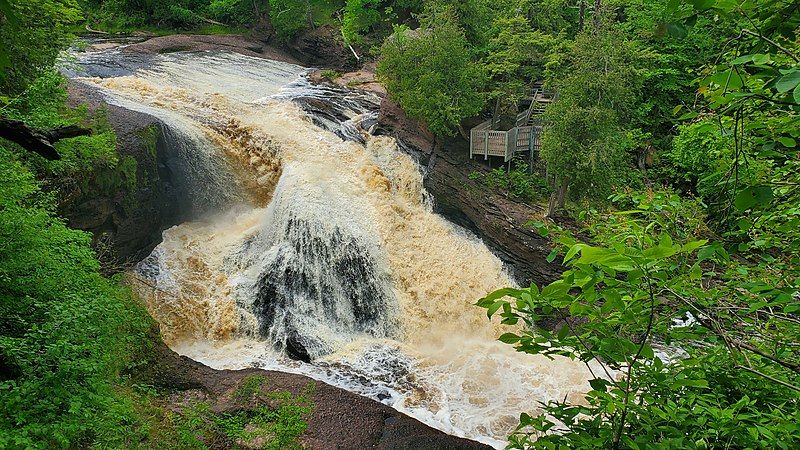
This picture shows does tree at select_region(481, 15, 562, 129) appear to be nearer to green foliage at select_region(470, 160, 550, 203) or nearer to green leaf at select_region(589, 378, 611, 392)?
green foliage at select_region(470, 160, 550, 203)

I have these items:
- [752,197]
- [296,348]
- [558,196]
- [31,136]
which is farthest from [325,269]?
[752,197]

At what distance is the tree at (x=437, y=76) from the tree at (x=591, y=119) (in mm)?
2690

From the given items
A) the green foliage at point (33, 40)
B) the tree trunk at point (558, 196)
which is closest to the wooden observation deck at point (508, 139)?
the tree trunk at point (558, 196)

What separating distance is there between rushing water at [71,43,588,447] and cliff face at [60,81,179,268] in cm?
39

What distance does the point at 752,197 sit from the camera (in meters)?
1.60

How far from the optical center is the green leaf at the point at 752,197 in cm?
156

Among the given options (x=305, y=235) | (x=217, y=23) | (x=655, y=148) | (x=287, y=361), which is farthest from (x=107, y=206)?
(x=217, y=23)

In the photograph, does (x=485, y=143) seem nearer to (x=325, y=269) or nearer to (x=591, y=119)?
(x=591, y=119)

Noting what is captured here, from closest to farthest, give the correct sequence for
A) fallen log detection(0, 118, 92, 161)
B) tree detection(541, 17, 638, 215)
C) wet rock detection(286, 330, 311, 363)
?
fallen log detection(0, 118, 92, 161)
wet rock detection(286, 330, 311, 363)
tree detection(541, 17, 638, 215)

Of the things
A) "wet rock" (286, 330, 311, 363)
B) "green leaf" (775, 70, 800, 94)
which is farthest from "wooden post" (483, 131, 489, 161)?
"green leaf" (775, 70, 800, 94)

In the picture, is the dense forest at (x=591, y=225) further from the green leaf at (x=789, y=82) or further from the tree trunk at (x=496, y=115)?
the tree trunk at (x=496, y=115)

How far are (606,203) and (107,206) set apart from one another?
38.5 feet

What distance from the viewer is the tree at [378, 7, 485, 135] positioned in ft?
48.0

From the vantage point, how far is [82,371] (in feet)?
15.3
